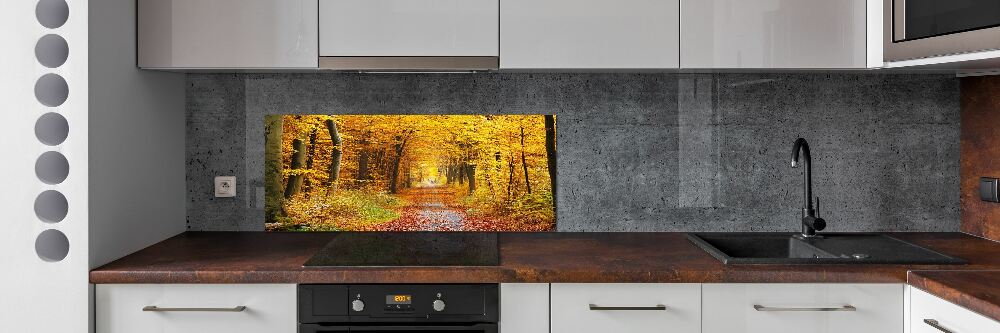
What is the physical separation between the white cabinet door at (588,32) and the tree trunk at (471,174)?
52 centimetres

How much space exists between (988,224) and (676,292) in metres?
1.25

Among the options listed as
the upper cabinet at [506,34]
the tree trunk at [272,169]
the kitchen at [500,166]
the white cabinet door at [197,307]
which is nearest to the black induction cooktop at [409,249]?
the kitchen at [500,166]

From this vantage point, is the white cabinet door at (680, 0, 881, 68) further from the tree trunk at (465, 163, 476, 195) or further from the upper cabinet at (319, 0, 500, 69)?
the tree trunk at (465, 163, 476, 195)

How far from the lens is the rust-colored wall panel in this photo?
2359 millimetres

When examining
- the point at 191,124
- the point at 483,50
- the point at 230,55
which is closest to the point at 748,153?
the point at 483,50

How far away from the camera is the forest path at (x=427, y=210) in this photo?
2584 millimetres

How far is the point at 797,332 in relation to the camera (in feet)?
6.28

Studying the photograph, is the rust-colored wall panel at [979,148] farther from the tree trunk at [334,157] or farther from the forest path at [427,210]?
the tree trunk at [334,157]

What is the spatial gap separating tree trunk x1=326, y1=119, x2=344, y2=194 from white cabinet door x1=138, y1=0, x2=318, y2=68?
1.38 feet

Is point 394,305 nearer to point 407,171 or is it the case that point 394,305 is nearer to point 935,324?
point 407,171

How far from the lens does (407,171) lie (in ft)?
8.46

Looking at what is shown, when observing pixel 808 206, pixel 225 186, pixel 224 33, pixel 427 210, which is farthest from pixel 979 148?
pixel 225 186

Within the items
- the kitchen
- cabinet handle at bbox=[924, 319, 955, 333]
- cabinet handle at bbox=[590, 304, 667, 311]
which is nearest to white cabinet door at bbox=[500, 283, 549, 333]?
the kitchen

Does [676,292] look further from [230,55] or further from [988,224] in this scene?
[230,55]
